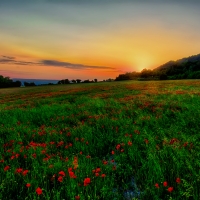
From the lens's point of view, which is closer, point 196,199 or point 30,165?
point 196,199

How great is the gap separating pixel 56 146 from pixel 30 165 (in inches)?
50.6

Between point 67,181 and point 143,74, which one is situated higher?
point 143,74

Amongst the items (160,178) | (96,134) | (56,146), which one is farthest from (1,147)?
(160,178)

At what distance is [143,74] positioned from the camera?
128250 millimetres

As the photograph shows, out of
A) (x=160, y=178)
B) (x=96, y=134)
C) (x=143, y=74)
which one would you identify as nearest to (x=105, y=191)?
(x=160, y=178)

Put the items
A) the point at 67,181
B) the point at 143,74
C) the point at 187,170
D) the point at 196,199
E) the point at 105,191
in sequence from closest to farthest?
the point at 196,199, the point at 105,191, the point at 67,181, the point at 187,170, the point at 143,74

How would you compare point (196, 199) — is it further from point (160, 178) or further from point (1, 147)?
point (1, 147)

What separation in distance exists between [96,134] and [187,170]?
3.38m

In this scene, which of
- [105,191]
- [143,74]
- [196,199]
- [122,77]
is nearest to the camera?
[196,199]

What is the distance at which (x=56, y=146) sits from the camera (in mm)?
5633

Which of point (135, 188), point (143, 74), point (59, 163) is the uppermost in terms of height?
point (143, 74)

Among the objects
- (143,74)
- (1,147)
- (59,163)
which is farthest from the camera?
(143,74)

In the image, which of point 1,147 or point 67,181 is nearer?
point 67,181

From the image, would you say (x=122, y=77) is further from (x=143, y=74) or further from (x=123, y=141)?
(x=123, y=141)
